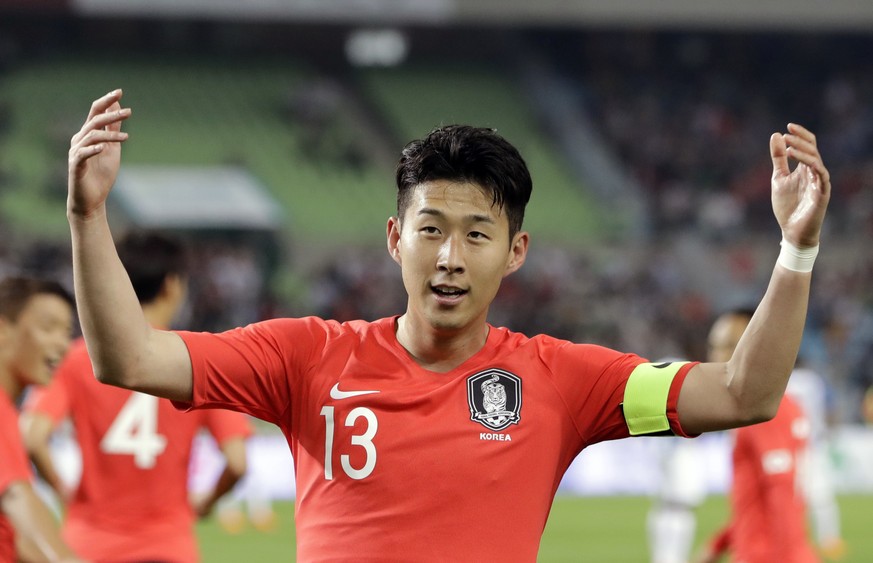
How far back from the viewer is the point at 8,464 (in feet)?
14.3

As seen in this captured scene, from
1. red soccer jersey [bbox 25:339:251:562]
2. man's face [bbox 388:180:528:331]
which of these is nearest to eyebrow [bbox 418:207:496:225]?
man's face [bbox 388:180:528:331]

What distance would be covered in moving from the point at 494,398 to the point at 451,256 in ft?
1.20

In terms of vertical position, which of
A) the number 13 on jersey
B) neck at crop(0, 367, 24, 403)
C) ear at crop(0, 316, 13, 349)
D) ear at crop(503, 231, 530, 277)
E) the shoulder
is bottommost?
the number 13 on jersey

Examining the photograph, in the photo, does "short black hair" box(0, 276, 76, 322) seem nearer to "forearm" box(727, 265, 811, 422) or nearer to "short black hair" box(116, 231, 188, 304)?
"short black hair" box(116, 231, 188, 304)

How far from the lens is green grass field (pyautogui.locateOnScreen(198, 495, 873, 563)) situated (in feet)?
42.1

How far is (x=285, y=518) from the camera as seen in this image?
52.3ft

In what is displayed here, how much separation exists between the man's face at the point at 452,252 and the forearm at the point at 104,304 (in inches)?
25.2

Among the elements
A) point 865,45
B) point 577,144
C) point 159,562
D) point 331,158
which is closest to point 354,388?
point 159,562

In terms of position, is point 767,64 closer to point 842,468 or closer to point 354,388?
point 842,468

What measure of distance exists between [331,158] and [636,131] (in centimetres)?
660

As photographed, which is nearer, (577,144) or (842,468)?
(842,468)

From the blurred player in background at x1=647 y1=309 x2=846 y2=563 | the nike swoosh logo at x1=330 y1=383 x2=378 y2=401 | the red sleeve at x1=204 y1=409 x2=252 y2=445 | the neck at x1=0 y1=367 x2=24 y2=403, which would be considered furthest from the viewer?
the blurred player in background at x1=647 y1=309 x2=846 y2=563

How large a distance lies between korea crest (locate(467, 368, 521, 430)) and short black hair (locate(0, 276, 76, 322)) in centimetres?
220

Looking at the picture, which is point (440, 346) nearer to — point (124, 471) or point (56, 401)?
point (124, 471)
